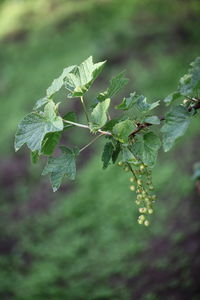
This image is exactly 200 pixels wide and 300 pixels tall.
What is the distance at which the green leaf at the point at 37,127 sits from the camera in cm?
114

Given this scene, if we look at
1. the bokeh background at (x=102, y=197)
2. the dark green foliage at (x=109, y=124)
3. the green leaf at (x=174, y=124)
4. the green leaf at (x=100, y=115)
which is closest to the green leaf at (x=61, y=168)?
the dark green foliage at (x=109, y=124)

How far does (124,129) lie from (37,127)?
230 mm

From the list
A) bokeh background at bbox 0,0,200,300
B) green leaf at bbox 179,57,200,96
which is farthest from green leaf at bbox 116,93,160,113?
bokeh background at bbox 0,0,200,300

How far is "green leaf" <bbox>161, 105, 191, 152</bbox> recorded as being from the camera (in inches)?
42.9

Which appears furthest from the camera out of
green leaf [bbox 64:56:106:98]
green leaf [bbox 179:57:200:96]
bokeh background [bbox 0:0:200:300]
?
bokeh background [bbox 0:0:200:300]

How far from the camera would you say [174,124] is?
1111 millimetres

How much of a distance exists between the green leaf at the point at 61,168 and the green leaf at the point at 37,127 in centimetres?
9

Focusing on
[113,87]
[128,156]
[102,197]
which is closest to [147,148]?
[128,156]

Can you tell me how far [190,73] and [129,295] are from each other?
208 cm

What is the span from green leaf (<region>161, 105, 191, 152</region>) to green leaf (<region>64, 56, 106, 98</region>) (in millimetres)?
223

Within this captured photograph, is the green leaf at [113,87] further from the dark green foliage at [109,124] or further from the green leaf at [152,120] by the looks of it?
the green leaf at [152,120]

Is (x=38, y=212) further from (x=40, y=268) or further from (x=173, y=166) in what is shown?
(x=173, y=166)

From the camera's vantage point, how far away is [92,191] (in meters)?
4.16

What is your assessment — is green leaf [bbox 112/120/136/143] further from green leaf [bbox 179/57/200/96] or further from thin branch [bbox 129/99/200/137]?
green leaf [bbox 179/57/200/96]
